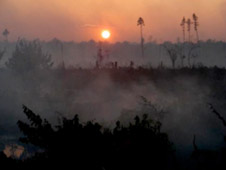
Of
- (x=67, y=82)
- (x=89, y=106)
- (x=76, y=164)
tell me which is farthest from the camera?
(x=67, y=82)

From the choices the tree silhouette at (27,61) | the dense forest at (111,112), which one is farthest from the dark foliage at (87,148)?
the tree silhouette at (27,61)

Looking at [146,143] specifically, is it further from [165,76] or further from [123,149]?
[165,76]

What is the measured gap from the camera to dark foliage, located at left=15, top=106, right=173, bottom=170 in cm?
247

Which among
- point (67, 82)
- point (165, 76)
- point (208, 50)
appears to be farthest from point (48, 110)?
point (208, 50)

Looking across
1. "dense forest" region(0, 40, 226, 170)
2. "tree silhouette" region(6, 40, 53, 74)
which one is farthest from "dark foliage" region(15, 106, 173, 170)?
"tree silhouette" region(6, 40, 53, 74)

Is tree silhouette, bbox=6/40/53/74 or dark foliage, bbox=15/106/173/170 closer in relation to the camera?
dark foliage, bbox=15/106/173/170

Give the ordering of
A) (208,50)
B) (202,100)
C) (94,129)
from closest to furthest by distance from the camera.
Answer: (94,129)
(202,100)
(208,50)

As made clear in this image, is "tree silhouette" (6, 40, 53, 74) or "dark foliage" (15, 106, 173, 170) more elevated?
"tree silhouette" (6, 40, 53, 74)

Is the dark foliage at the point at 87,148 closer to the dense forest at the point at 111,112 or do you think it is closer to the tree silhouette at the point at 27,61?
the dense forest at the point at 111,112

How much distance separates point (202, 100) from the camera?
17.4 m

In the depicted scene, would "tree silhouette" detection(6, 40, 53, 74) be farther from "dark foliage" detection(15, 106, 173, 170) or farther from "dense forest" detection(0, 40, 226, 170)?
"dark foliage" detection(15, 106, 173, 170)

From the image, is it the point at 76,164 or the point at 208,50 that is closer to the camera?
the point at 76,164

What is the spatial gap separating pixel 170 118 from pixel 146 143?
12.8 metres

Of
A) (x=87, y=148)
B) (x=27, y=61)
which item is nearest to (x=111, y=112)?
(x=27, y=61)
